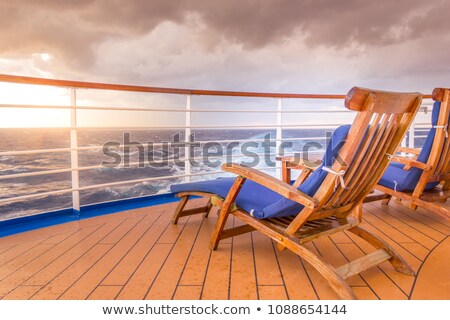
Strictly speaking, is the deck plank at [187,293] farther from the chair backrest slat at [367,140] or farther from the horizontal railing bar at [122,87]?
the horizontal railing bar at [122,87]

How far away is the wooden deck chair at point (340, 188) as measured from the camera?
4.48ft

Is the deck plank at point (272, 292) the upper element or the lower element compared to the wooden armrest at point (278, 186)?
lower

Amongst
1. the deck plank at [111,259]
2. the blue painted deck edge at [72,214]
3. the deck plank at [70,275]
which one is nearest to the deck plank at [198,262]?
the deck plank at [111,259]

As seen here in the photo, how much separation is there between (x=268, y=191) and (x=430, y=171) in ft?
4.13

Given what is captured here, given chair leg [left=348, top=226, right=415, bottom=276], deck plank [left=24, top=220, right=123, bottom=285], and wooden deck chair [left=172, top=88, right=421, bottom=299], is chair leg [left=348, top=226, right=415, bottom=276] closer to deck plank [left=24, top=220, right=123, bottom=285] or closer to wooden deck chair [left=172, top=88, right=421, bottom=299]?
wooden deck chair [left=172, top=88, right=421, bottom=299]

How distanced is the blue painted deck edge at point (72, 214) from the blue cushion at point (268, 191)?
91cm

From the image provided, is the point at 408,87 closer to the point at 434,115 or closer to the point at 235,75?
the point at 235,75

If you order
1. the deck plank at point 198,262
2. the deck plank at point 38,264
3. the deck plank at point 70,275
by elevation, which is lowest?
the deck plank at point 38,264

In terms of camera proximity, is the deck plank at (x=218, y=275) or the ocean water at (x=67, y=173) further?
the ocean water at (x=67, y=173)

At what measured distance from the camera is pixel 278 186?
1.49 meters

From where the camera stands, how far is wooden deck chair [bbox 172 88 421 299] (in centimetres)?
136
